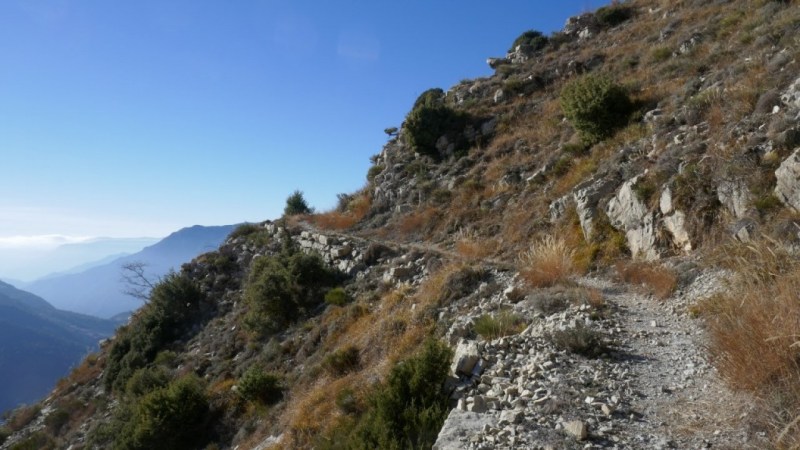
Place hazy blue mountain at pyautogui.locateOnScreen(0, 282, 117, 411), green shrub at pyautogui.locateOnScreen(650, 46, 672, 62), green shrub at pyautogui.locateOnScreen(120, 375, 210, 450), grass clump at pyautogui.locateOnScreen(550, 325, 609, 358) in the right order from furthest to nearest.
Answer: hazy blue mountain at pyautogui.locateOnScreen(0, 282, 117, 411) → green shrub at pyautogui.locateOnScreen(650, 46, 672, 62) → green shrub at pyautogui.locateOnScreen(120, 375, 210, 450) → grass clump at pyautogui.locateOnScreen(550, 325, 609, 358)

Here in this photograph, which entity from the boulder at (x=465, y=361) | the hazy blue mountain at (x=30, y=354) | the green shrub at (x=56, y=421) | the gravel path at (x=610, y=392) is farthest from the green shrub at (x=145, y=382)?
the hazy blue mountain at (x=30, y=354)

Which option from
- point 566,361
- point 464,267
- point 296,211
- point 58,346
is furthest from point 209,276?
point 58,346

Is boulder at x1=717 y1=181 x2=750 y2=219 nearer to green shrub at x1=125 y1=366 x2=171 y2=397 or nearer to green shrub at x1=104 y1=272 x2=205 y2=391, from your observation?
green shrub at x1=125 y1=366 x2=171 y2=397

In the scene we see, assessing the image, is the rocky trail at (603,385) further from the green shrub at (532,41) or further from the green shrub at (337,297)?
the green shrub at (532,41)

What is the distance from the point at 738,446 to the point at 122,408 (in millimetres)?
17079

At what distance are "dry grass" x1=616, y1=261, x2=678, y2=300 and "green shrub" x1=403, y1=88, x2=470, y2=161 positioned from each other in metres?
14.9

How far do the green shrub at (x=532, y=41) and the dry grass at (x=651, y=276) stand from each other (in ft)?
79.5

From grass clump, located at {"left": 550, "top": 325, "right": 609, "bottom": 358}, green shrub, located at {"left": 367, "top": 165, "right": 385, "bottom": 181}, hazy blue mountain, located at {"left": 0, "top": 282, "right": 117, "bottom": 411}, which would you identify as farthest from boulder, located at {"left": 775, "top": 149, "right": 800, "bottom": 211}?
hazy blue mountain, located at {"left": 0, "top": 282, "right": 117, "bottom": 411}

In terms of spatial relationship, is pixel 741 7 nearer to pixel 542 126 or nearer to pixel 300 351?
pixel 542 126

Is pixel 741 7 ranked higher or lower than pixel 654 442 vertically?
higher

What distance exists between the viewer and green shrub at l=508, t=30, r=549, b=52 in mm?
29391

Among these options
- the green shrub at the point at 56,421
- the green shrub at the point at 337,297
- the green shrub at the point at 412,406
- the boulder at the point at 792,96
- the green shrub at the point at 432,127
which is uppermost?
the green shrub at the point at 432,127

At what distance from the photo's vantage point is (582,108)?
592 inches

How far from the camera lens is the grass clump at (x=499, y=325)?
697 cm
